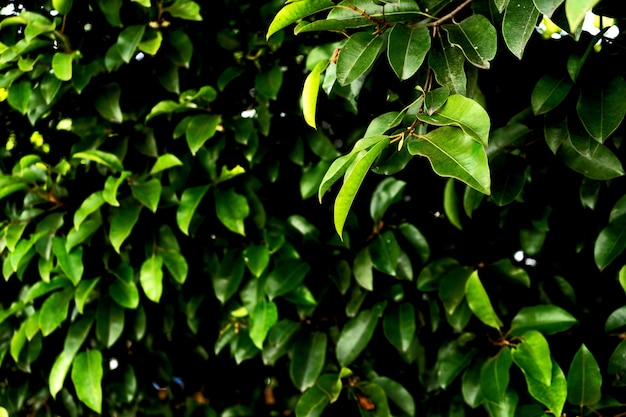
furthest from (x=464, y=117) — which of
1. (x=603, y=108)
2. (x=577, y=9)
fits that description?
(x=603, y=108)

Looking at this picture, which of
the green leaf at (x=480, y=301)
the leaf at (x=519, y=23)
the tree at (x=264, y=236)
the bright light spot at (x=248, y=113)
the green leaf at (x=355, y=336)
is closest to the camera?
the leaf at (x=519, y=23)

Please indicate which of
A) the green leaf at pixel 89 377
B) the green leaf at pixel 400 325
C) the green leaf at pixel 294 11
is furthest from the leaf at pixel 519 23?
the green leaf at pixel 89 377

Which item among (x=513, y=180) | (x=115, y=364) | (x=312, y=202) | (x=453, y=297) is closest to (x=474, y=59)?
(x=513, y=180)

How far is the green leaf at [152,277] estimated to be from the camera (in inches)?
67.9

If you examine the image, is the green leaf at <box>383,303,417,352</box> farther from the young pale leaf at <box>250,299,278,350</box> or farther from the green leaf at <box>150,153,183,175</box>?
the green leaf at <box>150,153,183,175</box>

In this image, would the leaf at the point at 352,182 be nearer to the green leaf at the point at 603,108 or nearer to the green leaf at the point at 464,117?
the green leaf at the point at 464,117

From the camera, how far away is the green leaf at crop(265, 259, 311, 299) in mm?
1714

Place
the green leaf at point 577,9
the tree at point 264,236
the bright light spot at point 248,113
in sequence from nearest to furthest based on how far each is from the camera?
the green leaf at point 577,9 < the tree at point 264,236 < the bright light spot at point 248,113

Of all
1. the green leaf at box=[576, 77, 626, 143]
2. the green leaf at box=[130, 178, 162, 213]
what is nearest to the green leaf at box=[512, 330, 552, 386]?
the green leaf at box=[576, 77, 626, 143]

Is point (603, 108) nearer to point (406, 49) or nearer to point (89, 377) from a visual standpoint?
point (406, 49)

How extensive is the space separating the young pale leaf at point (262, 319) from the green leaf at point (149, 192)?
0.43 metres

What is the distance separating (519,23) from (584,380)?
91 cm

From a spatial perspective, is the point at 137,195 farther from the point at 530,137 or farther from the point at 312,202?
the point at 530,137

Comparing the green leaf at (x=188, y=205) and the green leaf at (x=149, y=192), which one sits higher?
the green leaf at (x=149, y=192)
